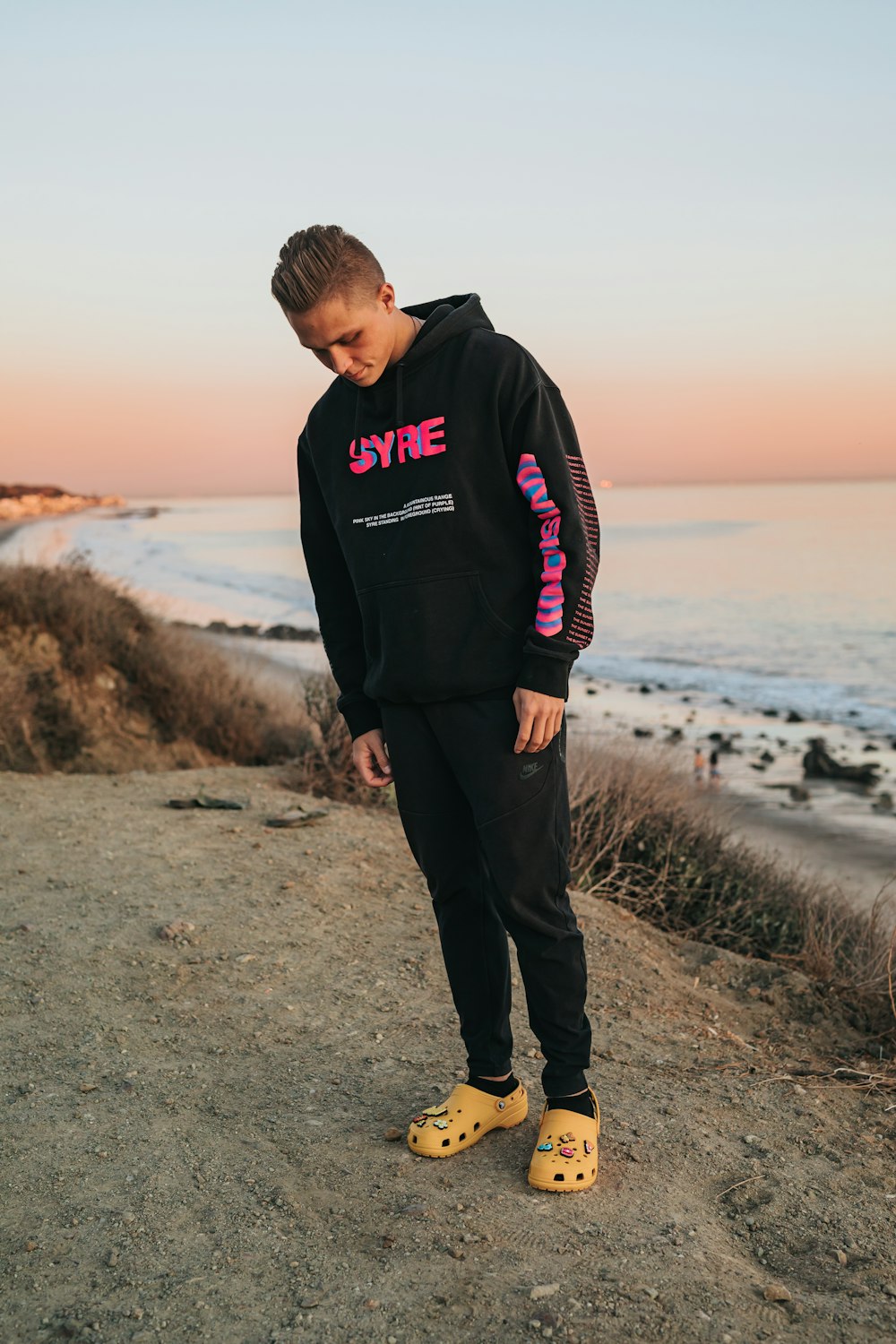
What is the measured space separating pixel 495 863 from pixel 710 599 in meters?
25.6

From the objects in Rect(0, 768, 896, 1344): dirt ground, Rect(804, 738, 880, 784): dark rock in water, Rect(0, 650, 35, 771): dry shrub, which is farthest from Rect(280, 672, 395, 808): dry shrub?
Rect(804, 738, 880, 784): dark rock in water

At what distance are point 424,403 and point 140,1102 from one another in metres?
2.20

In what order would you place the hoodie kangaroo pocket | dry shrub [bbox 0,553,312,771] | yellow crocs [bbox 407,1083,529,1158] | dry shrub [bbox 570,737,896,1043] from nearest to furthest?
the hoodie kangaroo pocket
yellow crocs [bbox 407,1083,529,1158]
dry shrub [bbox 570,737,896,1043]
dry shrub [bbox 0,553,312,771]

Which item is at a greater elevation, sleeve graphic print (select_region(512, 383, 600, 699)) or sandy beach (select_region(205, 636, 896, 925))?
sleeve graphic print (select_region(512, 383, 600, 699))

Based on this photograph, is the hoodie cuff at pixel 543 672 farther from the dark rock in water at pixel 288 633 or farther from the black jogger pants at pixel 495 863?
the dark rock in water at pixel 288 633

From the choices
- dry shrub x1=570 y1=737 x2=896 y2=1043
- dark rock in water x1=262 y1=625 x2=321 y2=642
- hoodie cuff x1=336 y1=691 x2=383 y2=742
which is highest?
hoodie cuff x1=336 y1=691 x2=383 y2=742

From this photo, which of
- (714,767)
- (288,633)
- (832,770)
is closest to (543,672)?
(714,767)

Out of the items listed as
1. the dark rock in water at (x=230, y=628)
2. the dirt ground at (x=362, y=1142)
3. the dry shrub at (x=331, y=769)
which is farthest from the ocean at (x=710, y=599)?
the dirt ground at (x=362, y=1142)

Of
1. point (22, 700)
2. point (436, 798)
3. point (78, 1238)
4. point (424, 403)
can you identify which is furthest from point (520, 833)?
point (22, 700)

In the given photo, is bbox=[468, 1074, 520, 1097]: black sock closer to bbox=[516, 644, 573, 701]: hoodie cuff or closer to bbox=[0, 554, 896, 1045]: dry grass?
bbox=[516, 644, 573, 701]: hoodie cuff

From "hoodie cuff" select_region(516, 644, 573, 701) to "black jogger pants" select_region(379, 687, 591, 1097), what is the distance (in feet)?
0.30

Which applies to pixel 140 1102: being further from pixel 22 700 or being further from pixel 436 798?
pixel 22 700

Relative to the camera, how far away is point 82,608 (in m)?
9.59

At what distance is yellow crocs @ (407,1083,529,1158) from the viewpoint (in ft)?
10.1
